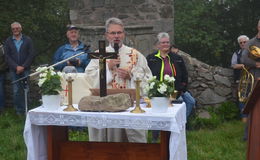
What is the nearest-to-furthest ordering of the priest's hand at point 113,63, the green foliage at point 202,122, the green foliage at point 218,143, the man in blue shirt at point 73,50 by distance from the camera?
1. the priest's hand at point 113,63
2. the green foliage at point 218,143
3. the man in blue shirt at point 73,50
4. the green foliage at point 202,122

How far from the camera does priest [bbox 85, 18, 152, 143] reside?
5.23 meters

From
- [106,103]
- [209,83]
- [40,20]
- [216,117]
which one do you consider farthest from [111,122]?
[40,20]

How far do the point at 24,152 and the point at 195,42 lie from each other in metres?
10.9

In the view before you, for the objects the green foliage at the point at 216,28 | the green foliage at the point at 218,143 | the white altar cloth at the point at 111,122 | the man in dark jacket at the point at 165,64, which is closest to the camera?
the white altar cloth at the point at 111,122

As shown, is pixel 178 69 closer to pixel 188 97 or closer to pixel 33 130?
pixel 188 97

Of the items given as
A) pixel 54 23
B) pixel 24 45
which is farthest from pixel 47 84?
pixel 54 23

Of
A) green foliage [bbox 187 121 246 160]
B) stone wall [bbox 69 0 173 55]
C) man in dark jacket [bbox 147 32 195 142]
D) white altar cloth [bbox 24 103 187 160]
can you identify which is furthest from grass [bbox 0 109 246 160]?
stone wall [bbox 69 0 173 55]

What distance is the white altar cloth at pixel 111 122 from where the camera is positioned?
4406 millimetres

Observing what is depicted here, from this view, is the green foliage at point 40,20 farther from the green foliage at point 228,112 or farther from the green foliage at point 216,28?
the green foliage at point 228,112

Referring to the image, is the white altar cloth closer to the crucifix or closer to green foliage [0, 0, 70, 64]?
the crucifix

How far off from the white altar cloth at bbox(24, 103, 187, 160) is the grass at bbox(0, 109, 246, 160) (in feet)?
5.65

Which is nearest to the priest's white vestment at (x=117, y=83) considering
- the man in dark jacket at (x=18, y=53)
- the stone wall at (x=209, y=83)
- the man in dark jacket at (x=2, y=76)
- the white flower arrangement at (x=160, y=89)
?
the white flower arrangement at (x=160, y=89)

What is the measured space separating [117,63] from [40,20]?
11127mm

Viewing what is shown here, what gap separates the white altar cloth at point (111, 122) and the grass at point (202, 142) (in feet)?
5.65
